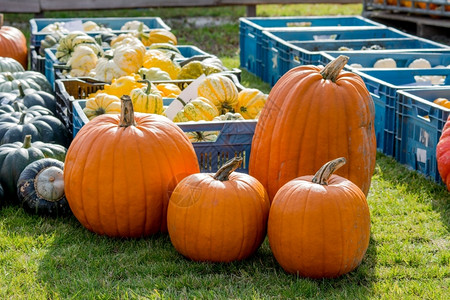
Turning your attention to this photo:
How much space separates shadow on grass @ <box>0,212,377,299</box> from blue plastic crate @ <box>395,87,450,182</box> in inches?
55.2

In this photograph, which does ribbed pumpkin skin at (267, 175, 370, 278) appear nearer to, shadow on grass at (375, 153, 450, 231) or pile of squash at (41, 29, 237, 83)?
shadow on grass at (375, 153, 450, 231)

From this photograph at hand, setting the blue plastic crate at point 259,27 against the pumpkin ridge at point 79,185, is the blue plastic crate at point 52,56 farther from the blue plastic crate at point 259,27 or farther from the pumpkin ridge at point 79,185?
the pumpkin ridge at point 79,185

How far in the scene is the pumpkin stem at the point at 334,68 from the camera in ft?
12.8

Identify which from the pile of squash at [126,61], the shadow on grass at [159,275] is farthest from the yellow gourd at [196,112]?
the pile of squash at [126,61]

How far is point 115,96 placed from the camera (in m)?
5.05

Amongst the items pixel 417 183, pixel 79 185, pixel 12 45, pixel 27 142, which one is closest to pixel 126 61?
pixel 27 142

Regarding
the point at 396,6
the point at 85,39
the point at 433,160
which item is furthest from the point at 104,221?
the point at 396,6

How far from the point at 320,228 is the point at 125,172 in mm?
1106

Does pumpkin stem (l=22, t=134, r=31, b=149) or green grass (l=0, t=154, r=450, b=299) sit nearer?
green grass (l=0, t=154, r=450, b=299)

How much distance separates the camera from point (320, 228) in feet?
11.0

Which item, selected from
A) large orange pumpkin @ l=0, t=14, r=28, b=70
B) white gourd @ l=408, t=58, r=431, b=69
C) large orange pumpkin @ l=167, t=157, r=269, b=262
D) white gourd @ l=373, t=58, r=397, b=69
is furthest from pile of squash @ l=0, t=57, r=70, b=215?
white gourd @ l=408, t=58, r=431, b=69

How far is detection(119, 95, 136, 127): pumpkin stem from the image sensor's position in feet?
12.6

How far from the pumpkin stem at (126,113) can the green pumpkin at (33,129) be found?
4.80 feet

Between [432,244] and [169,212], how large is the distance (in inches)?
58.8
